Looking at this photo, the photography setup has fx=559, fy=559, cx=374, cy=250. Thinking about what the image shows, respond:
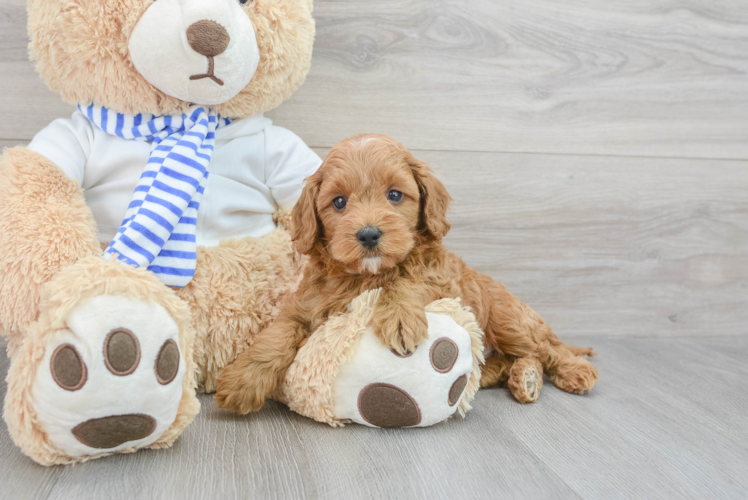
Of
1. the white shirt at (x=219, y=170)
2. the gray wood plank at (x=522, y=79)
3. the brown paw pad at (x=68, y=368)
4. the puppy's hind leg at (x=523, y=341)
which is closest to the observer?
the brown paw pad at (x=68, y=368)

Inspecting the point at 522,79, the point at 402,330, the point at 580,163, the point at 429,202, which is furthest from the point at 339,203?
the point at 580,163

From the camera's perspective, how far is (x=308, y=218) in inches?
51.2

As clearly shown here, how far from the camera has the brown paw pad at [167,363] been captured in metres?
1.02

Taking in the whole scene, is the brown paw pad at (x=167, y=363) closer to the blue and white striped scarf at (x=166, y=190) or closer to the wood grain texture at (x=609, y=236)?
the blue and white striped scarf at (x=166, y=190)

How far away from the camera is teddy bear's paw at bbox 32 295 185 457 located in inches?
37.8

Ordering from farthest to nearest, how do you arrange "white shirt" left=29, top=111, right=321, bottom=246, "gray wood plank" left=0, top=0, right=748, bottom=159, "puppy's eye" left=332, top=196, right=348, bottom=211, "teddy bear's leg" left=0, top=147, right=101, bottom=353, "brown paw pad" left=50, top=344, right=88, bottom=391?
1. "gray wood plank" left=0, top=0, right=748, bottom=159
2. "white shirt" left=29, top=111, right=321, bottom=246
3. "puppy's eye" left=332, top=196, right=348, bottom=211
4. "teddy bear's leg" left=0, top=147, right=101, bottom=353
5. "brown paw pad" left=50, top=344, right=88, bottom=391

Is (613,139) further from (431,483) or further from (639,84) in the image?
(431,483)

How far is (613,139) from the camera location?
6.75ft

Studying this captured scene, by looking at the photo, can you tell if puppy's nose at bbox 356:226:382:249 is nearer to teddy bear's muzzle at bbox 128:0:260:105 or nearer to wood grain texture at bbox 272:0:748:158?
teddy bear's muzzle at bbox 128:0:260:105

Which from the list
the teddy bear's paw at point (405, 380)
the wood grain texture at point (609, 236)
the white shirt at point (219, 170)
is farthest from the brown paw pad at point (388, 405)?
the wood grain texture at point (609, 236)

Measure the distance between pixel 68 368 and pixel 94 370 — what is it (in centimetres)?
4

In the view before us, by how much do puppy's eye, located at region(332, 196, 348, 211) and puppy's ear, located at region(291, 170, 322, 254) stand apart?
2.3 inches

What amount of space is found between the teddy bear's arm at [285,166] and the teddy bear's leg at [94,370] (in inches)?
22.0

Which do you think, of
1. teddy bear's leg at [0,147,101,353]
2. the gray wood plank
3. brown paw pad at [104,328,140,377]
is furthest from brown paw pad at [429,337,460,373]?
the gray wood plank
